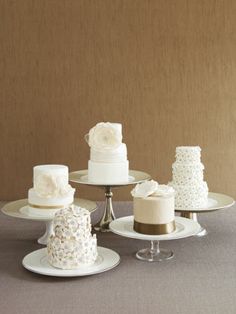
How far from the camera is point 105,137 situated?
1.87 meters

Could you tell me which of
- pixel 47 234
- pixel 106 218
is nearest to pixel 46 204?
pixel 47 234

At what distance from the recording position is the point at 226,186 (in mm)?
2561

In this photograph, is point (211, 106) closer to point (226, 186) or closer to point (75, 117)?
point (226, 186)

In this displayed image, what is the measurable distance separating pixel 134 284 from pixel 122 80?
50.1 inches

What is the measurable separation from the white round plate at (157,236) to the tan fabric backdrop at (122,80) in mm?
914

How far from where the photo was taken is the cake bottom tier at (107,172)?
184 centimetres

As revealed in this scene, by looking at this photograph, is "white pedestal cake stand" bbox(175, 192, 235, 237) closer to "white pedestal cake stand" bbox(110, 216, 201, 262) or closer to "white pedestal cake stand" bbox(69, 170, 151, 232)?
"white pedestal cake stand" bbox(110, 216, 201, 262)

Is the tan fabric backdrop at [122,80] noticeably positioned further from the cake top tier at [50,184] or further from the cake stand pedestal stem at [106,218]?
the cake top tier at [50,184]

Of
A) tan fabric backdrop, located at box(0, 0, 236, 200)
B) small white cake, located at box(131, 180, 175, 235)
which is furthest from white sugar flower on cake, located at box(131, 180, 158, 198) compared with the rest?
tan fabric backdrop, located at box(0, 0, 236, 200)

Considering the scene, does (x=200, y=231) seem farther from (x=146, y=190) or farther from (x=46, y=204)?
(x=46, y=204)

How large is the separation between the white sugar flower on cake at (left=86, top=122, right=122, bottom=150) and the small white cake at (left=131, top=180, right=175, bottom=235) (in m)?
0.32

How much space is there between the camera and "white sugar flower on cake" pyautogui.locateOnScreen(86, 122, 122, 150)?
185 cm

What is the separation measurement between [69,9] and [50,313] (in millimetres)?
1559

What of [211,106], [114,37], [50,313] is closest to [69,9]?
[114,37]
